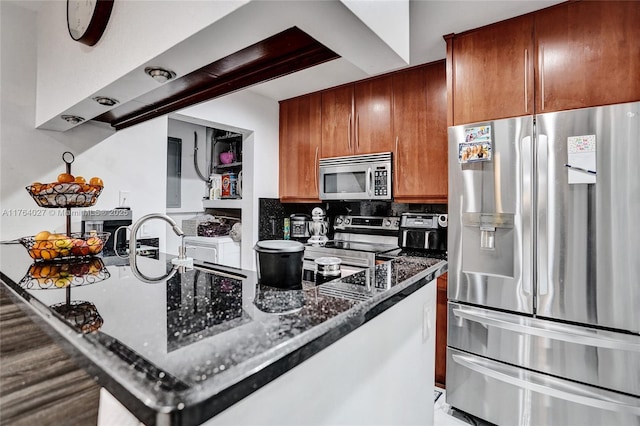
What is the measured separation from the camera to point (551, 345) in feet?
5.57

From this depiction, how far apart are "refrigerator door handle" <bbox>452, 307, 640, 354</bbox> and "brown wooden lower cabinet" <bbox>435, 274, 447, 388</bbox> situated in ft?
0.68

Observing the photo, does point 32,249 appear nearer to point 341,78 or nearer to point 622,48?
point 341,78

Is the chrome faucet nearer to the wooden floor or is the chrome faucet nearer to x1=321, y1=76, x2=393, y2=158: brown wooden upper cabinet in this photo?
the wooden floor

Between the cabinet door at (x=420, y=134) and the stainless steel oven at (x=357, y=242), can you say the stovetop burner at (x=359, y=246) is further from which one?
the cabinet door at (x=420, y=134)

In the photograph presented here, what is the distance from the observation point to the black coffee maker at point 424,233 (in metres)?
2.46

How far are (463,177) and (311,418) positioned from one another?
5.50ft

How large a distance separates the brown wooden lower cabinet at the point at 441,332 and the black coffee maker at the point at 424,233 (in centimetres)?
30

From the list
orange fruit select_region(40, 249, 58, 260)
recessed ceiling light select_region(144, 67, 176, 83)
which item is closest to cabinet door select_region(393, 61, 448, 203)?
recessed ceiling light select_region(144, 67, 176, 83)

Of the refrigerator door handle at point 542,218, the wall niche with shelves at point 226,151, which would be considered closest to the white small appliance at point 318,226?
the wall niche with shelves at point 226,151

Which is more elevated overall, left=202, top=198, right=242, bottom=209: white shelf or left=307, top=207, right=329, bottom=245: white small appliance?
left=202, top=198, right=242, bottom=209: white shelf

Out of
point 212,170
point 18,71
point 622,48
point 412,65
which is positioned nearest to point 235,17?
point 18,71

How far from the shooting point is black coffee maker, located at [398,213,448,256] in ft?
8.07

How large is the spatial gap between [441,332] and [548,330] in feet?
2.21

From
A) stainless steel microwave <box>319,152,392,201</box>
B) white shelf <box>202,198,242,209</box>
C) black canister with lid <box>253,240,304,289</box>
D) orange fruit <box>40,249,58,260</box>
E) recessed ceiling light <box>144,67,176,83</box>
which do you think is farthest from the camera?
white shelf <box>202,198,242,209</box>
